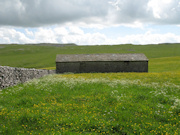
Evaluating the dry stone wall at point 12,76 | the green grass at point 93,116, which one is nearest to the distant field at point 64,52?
the dry stone wall at point 12,76

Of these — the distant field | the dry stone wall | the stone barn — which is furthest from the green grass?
the distant field

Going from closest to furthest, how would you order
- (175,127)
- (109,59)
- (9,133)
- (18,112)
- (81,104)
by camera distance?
(9,133) < (175,127) < (18,112) < (81,104) < (109,59)

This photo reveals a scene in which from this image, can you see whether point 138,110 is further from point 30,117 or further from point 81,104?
point 30,117

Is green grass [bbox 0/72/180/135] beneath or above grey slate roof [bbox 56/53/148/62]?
beneath

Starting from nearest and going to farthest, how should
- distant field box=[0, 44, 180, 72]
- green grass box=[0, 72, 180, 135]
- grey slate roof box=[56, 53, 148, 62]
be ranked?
green grass box=[0, 72, 180, 135]
grey slate roof box=[56, 53, 148, 62]
distant field box=[0, 44, 180, 72]

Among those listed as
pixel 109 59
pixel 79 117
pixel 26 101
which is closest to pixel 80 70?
pixel 109 59

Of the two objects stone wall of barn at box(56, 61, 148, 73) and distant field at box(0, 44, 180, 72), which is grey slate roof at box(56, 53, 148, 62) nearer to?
stone wall of barn at box(56, 61, 148, 73)

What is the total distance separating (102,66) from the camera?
149 ft

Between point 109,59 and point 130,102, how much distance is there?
3447cm

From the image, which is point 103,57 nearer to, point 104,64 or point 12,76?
point 104,64

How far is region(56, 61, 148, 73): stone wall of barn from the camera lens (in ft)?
148

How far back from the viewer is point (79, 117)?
368 inches

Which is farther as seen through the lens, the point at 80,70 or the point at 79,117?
the point at 80,70

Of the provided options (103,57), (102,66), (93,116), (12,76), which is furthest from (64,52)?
(93,116)
